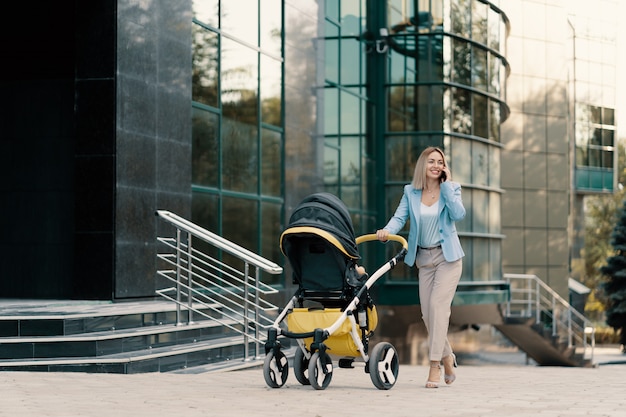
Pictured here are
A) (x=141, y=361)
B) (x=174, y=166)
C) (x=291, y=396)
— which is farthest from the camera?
(x=174, y=166)

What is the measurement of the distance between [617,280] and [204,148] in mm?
26884

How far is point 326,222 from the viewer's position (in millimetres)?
8867

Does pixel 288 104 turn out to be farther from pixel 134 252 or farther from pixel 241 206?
pixel 134 252

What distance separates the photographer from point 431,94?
84.1 feet

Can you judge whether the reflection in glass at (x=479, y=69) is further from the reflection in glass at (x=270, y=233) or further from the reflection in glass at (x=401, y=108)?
the reflection in glass at (x=270, y=233)

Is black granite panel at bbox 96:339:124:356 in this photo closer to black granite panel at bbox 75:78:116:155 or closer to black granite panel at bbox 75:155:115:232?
black granite panel at bbox 75:155:115:232

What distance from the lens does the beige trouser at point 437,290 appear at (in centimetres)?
908

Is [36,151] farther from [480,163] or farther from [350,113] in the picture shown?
[480,163]

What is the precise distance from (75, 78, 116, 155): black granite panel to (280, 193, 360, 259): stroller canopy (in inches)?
234

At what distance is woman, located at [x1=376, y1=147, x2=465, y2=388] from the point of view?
29.7ft

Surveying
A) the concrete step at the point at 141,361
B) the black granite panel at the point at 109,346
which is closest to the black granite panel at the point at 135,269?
the concrete step at the point at 141,361

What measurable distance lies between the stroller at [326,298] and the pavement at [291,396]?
201 mm

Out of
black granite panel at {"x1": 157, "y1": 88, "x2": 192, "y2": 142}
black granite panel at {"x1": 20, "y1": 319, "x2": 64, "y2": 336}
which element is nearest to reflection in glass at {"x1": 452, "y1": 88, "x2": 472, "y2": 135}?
black granite panel at {"x1": 157, "y1": 88, "x2": 192, "y2": 142}

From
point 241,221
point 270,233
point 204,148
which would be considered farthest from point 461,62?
point 204,148
